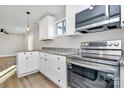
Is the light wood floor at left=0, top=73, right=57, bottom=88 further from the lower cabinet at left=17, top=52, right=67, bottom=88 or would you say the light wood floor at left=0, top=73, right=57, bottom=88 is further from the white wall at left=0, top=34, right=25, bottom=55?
the white wall at left=0, top=34, right=25, bottom=55

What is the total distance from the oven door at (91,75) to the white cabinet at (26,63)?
198cm

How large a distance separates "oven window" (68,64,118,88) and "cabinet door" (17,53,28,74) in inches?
77.8

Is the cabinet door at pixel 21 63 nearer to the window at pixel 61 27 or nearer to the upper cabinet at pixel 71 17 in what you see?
the window at pixel 61 27

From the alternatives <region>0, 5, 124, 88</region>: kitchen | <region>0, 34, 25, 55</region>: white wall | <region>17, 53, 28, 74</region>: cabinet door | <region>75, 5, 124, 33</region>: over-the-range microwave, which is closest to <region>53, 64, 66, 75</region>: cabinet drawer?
<region>0, 5, 124, 88</region>: kitchen

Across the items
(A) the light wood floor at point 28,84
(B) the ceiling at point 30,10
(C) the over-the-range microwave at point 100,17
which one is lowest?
(A) the light wood floor at point 28,84

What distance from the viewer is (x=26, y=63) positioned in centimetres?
324

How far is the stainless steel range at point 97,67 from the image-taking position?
1.10 meters

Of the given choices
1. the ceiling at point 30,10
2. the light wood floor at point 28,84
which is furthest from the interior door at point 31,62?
the ceiling at point 30,10

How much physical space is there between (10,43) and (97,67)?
32.8 ft

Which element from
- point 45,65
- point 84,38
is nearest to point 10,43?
point 45,65
